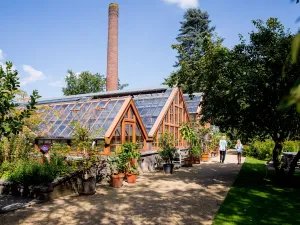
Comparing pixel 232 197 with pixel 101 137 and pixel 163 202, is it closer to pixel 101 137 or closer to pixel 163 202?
pixel 163 202

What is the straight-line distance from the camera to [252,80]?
373 inches

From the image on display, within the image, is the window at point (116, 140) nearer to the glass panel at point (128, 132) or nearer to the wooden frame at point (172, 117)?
the glass panel at point (128, 132)

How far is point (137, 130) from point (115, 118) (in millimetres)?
2508

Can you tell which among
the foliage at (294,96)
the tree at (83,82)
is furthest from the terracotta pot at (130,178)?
the tree at (83,82)

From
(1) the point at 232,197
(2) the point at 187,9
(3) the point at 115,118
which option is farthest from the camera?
(2) the point at 187,9

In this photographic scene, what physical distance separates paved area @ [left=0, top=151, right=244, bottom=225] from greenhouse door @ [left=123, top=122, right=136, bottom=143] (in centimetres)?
351

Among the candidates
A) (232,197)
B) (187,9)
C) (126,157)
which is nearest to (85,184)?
(126,157)

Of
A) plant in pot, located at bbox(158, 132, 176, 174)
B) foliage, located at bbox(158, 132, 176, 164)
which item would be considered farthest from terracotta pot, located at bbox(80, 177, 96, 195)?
foliage, located at bbox(158, 132, 176, 164)

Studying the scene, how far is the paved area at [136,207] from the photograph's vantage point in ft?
21.7

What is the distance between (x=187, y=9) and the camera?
44844 mm

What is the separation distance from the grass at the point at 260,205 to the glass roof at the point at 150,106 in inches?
291

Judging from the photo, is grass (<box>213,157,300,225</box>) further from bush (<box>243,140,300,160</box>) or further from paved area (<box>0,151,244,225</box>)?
bush (<box>243,140,300,160</box>)

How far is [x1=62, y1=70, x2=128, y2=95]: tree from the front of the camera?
4422 centimetres

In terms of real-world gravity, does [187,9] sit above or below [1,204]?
above
